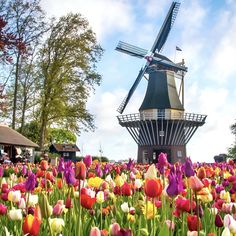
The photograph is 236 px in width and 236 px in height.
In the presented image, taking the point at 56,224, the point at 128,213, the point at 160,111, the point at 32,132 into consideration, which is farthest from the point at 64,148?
the point at 56,224

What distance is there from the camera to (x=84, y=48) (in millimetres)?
36938

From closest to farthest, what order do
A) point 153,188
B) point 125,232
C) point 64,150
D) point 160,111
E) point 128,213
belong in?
point 125,232 → point 153,188 → point 128,213 → point 160,111 → point 64,150

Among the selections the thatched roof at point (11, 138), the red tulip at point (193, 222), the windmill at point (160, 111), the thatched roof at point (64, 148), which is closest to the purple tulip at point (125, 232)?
the red tulip at point (193, 222)

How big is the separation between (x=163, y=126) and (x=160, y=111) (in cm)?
154

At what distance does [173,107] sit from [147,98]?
8.80 ft

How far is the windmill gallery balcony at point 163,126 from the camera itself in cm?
4272

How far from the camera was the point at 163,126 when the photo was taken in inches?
1681

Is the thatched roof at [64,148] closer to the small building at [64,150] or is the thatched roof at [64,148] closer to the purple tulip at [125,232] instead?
the small building at [64,150]

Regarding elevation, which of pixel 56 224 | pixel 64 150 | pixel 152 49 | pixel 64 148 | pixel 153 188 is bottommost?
pixel 56 224

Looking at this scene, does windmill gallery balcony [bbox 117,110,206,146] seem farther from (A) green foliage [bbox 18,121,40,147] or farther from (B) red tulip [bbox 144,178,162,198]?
(B) red tulip [bbox 144,178,162,198]

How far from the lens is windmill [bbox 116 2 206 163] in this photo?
140ft

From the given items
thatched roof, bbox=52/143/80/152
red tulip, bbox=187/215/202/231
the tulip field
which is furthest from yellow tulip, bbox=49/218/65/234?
thatched roof, bbox=52/143/80/152

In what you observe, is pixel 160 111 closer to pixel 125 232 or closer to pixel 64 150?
pixel 64 150

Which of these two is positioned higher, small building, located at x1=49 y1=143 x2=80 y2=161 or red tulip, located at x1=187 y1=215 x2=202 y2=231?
small building, located at x1=49 y1=143 x2=80 y2=161
